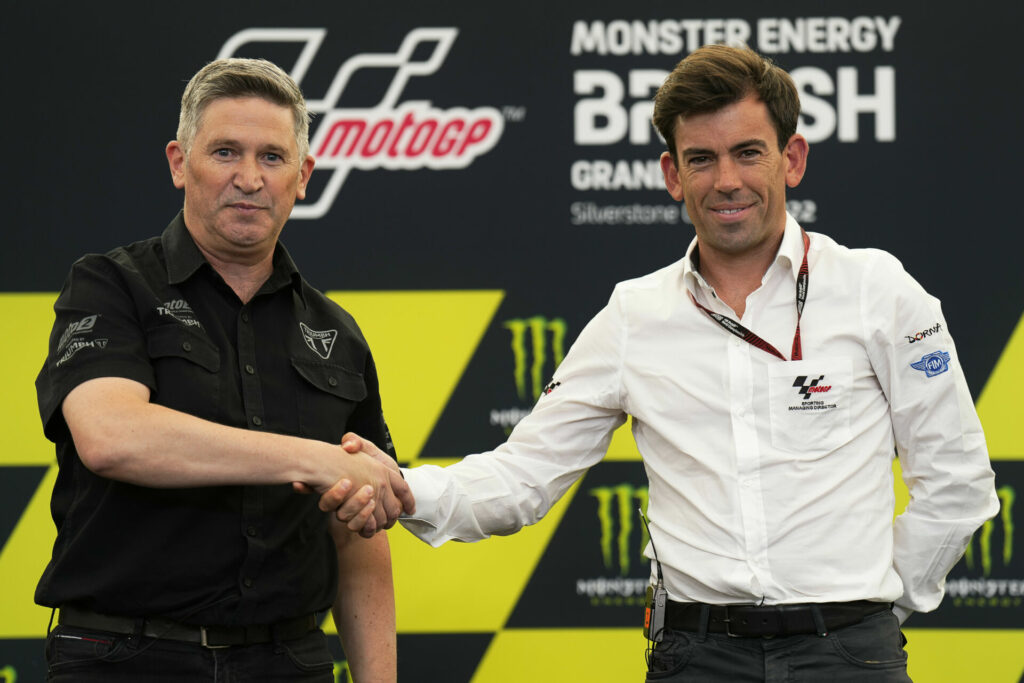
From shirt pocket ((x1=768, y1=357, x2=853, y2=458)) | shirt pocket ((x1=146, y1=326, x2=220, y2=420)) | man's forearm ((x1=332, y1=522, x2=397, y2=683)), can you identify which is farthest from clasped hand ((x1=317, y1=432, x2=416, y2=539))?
shirt pocket ((x1=768, y1=357, x2=853, y2=458))

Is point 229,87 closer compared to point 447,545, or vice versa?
point 229,87

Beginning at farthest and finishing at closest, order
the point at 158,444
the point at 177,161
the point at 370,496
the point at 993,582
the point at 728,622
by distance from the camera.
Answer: the point at 993,582, the point at 177,161, the point at 370,496, the point at 728,622, the point at 158,444

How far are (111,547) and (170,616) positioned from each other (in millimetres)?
151

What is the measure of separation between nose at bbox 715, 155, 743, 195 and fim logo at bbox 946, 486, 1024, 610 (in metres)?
1.64

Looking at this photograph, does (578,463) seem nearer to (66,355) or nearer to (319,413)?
(319,413)

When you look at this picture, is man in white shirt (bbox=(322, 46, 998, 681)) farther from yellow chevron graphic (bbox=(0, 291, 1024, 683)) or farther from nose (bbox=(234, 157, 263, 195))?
yellow chevron graphic (bbox=(0, 291, 1024, 683))

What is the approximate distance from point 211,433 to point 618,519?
165cm

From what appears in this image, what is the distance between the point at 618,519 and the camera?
130 inches

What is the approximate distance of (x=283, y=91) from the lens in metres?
2.16

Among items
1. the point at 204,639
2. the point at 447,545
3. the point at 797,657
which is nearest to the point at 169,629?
the point at 204,639

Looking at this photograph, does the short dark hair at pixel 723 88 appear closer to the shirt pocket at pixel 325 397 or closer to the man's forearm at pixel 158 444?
the shirt pocket at pixel 325 397

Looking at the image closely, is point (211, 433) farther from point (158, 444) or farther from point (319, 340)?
point (319, 340)

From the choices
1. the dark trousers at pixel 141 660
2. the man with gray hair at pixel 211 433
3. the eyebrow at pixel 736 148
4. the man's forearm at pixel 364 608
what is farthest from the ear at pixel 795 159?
the dark trousers at pixel 141 660

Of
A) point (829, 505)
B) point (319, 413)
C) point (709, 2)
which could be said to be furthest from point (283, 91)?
point (709, 2)
